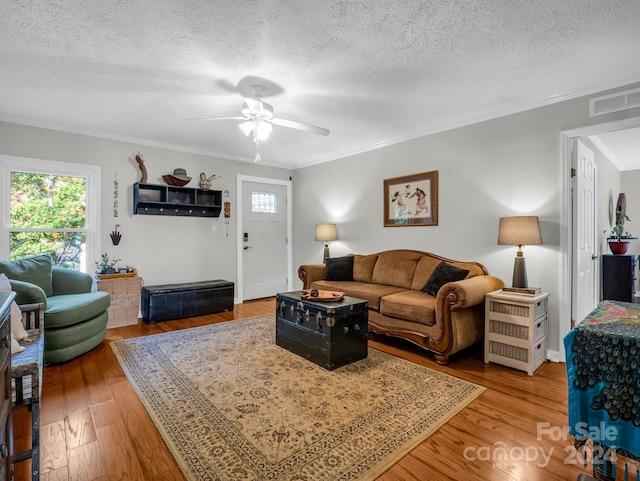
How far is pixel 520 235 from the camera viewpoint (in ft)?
9.44

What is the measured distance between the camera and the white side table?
2.67m

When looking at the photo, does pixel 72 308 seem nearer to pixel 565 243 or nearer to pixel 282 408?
pixel 282 408

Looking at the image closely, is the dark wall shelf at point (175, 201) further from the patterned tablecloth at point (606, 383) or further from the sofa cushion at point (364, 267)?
the patterned tablecloth at point (606, 383)

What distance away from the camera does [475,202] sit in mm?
3586

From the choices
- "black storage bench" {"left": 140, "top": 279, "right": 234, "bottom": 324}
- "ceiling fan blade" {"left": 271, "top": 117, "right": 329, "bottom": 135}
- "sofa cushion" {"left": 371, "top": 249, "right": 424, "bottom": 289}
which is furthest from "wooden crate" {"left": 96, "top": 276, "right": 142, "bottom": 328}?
"sofa cushion" {"left": 371, "top": 249, "right": 424, "bottom": 289}

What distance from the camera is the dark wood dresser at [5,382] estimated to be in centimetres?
96

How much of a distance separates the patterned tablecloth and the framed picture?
104 inches

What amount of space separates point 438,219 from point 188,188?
3.53 meters

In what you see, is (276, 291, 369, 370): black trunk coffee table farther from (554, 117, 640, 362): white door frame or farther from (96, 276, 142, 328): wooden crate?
(96, 276, 142, 328): wooden crate

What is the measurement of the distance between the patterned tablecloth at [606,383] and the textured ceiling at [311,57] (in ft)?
5.99

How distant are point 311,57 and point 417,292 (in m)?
2.55

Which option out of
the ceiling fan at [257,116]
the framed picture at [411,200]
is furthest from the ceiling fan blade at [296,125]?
the framed picture at [411,200]

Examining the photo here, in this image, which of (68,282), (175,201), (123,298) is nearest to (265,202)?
(175,201)

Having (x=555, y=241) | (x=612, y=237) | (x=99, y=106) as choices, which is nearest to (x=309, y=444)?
(x=555, y=241)
